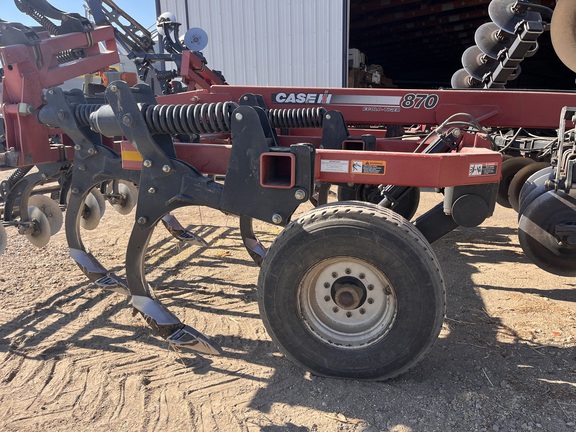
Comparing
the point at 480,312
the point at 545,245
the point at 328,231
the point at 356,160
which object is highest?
the point at 356,160

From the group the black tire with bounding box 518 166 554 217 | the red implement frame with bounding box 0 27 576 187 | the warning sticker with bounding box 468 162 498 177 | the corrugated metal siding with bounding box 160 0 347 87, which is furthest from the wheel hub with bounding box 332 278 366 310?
the corrugated metal siding with bounding box 160 0 347 87

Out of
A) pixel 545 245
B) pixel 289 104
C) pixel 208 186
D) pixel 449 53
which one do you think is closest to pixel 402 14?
pixel 449 53

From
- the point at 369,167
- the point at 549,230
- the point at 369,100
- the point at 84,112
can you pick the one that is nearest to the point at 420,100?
the point at 369,100

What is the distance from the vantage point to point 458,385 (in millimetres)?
2451

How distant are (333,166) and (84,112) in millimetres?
1762

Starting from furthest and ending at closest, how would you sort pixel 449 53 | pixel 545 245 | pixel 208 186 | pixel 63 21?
pixel 449 53, pixel 63 21, pixel 545 245, pixel 208 186

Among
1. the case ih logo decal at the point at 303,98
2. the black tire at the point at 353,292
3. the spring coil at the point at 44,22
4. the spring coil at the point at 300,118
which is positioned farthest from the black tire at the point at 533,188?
the spring coil at the point at 44,22

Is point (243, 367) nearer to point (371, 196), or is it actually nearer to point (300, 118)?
point (300, 118)

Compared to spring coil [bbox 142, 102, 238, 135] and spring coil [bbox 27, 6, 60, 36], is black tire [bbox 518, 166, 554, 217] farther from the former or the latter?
spring coil [bbox 27, 6, 60, 36]

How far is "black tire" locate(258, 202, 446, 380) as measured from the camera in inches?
87.3

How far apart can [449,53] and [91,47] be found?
1511 cm

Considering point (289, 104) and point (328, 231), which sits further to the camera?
point (289, 104)

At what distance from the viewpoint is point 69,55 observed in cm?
432

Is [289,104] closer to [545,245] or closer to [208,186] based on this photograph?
[208,186]
